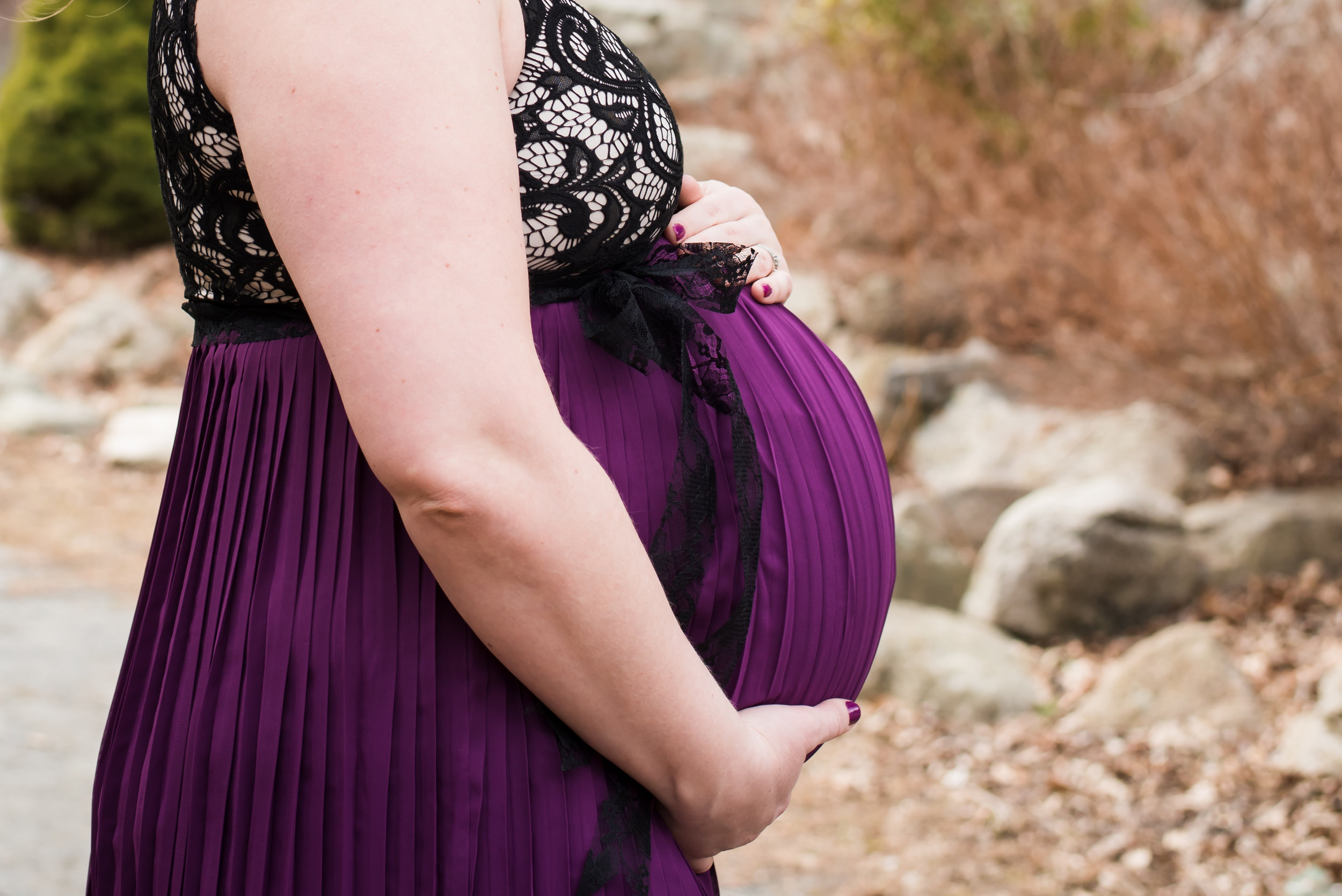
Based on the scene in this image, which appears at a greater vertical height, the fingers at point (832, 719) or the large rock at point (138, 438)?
the fingers at point (832, 719)

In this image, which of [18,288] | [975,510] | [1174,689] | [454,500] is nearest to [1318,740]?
[1174,689]

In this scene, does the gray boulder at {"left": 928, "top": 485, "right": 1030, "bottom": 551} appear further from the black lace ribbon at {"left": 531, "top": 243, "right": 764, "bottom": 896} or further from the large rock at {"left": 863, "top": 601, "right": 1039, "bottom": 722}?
the black lace ribbon at {"left": 531, "top": 243, "right": 764, "bottom": 896}

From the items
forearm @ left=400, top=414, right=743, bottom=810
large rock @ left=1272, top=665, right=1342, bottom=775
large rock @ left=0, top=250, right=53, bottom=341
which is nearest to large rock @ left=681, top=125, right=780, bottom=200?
large rock @ left=0, top=250, right=53, bottom=341

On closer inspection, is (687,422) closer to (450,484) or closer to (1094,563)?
(450,484)

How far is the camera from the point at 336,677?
0.93 meters

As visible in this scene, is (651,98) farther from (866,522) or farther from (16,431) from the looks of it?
(16,431)

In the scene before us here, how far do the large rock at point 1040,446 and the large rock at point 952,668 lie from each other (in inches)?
40.0

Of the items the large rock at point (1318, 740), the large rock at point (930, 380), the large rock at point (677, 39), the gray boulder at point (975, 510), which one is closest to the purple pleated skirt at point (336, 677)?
the large rock at point (1318, 740)

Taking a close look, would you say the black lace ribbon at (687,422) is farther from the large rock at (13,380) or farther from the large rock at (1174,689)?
the large rock at (13,380)

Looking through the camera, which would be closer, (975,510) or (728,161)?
(975,510)

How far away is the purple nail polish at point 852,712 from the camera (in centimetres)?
120

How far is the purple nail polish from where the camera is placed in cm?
120

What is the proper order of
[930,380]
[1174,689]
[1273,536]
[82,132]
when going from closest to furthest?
[1174,689], [1273,536], [930,380], [82,132]

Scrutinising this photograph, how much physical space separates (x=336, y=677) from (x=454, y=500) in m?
0.26
